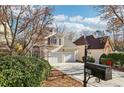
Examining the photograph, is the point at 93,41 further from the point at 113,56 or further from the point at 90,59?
the point at 113,56

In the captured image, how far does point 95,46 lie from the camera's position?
6121 mm

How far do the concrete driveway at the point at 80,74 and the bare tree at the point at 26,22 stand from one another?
0.97m

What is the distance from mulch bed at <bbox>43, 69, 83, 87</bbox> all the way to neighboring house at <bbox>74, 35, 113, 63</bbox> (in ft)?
2.03

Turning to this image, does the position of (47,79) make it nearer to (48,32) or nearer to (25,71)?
(48,32)

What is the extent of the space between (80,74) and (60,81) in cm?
58

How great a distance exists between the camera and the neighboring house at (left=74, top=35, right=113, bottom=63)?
5.93 meters

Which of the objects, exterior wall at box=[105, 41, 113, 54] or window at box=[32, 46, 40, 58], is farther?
window at box=[32, 46, 40, 58]

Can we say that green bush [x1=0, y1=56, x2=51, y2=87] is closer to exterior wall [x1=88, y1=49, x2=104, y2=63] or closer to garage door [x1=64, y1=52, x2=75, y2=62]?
exterior wall [x1=88, y1=49, x2=104, y2=63]

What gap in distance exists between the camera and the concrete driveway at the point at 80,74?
227 inches

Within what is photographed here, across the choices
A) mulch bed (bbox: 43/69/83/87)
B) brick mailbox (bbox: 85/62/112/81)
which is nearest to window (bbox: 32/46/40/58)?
mulch bed (bbox: 43/69/83/87)

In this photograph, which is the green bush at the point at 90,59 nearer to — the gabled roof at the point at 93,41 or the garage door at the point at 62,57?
the gabled roof at the point at 93,41

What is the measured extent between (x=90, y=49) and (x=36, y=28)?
1.63m
